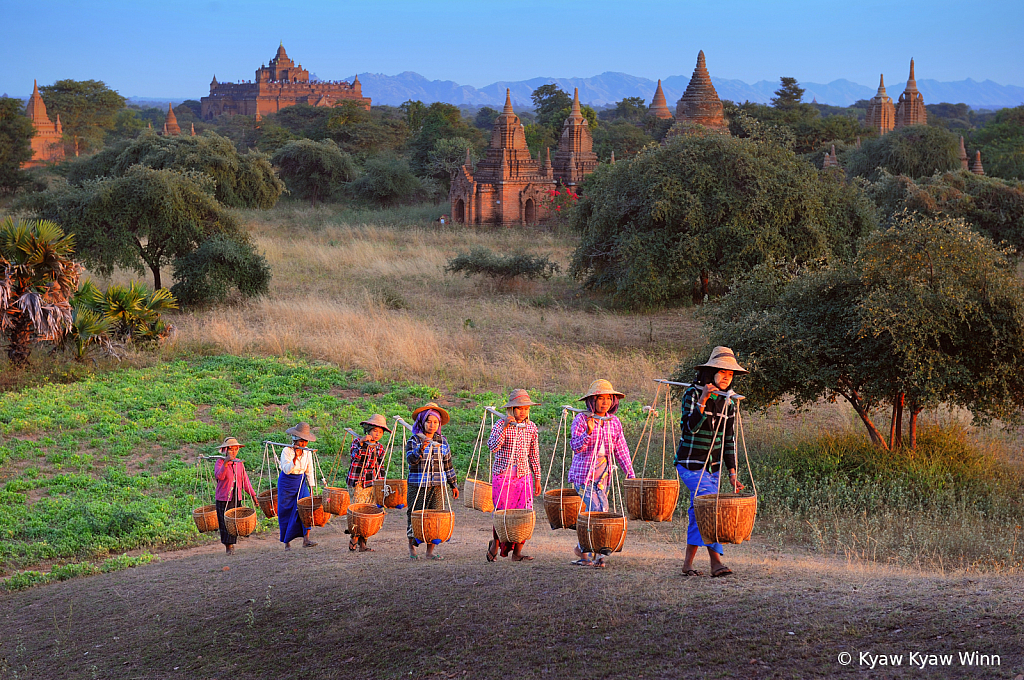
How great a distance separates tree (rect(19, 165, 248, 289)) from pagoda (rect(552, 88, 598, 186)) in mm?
22530

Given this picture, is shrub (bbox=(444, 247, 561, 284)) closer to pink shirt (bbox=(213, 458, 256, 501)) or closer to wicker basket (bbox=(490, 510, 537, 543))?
pink shirt (bbox=(213, 458, 256, 501))

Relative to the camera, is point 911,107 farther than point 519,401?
Yes

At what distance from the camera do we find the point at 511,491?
21.3 ft

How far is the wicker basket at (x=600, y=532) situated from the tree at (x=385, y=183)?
139 feet

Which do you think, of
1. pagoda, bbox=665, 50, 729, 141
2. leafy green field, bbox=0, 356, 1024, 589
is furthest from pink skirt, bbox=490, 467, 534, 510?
pagoda, bbox=665, 50, 729, 141

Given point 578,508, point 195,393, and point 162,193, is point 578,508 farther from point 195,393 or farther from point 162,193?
point 162,193

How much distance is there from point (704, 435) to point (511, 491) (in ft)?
4.89

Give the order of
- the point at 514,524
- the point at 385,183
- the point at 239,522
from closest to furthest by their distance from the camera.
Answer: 1. the point at 514,524
2. the point at 239,522
3. the point at 385,183

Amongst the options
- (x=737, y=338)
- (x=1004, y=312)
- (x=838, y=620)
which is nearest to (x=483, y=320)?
(x=737, y=338)

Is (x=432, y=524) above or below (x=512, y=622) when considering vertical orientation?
above

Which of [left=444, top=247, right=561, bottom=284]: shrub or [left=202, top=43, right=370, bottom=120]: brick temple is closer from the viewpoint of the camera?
[left=444, top=247, right=561, bottom=284]: shrub

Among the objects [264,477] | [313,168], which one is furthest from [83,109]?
[264,477]

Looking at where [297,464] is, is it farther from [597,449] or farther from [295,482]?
[597,449]

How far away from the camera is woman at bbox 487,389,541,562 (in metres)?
6.42
